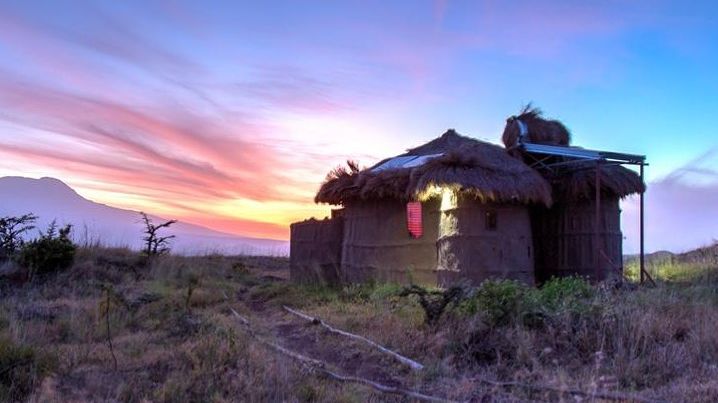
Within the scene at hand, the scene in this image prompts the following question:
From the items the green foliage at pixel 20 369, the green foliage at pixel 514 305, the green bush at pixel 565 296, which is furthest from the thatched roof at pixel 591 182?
the green foliage at pixel 20 369

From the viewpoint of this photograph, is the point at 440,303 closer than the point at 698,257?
Yes

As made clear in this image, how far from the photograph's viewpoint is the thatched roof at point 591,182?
41.7 feet

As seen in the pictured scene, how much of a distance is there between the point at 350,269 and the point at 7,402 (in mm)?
9371

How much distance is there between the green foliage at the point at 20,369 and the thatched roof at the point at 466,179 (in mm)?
7239

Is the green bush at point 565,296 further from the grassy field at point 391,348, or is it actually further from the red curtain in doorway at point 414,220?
the red curtain in doorway at point 414,220

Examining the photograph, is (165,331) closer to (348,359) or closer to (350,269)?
(348,359)

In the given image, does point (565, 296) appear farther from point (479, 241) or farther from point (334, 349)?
point (479, 241)

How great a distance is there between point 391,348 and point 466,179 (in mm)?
5001

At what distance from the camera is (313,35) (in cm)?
1136

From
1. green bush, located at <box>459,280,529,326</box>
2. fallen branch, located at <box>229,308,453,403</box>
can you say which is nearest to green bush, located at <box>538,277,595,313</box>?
green bush, located at <box>459,280,529,326</box>

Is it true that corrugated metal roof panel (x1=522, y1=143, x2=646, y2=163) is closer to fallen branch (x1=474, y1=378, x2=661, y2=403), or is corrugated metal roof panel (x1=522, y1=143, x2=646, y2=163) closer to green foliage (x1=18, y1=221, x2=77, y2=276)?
fallen branch (x1=474, y1=378, x2=661, y2=403)

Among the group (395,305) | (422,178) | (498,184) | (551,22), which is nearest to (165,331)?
(395,305)

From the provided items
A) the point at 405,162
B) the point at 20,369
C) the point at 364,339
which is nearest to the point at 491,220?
the point at 405,162

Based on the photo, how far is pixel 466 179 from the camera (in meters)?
11.1
